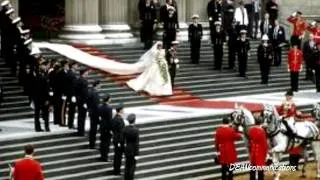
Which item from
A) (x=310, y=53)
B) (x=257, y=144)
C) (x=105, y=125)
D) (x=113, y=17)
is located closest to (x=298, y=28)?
(x=310, y=53)

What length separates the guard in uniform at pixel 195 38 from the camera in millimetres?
30859

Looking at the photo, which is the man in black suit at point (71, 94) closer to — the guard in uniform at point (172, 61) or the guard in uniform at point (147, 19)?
the guard in uniform at point (172, 61)

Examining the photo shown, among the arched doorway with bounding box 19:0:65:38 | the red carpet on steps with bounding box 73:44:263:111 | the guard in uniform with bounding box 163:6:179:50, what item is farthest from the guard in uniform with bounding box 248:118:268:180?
the arched doorway with bounding box 19:0:65:38

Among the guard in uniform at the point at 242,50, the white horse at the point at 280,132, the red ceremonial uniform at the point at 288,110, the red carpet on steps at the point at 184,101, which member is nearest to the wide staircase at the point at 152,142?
the red carpet on steps at the point at 184,101

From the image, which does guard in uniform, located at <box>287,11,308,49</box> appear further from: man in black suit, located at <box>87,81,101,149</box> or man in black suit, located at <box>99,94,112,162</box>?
man in black suit, located at <box>99,94,112,162</box>

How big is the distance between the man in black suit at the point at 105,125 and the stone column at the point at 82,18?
11.5 meters

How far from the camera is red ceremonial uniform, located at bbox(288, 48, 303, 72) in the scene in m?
30.1

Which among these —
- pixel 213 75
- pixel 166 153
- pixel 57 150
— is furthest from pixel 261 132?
pixel 213 75

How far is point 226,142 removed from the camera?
766 inches

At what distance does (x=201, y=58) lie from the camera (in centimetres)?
3203

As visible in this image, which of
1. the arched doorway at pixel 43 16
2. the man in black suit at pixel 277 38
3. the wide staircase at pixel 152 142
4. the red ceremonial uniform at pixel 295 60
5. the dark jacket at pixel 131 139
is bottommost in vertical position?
the wide staircase at pixel 152 142

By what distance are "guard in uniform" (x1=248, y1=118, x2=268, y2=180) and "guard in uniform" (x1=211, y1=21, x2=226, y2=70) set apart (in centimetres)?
1157

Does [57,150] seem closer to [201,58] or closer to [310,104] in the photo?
[310,104]

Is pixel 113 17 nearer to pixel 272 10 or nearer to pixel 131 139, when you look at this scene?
pixel 272 10
